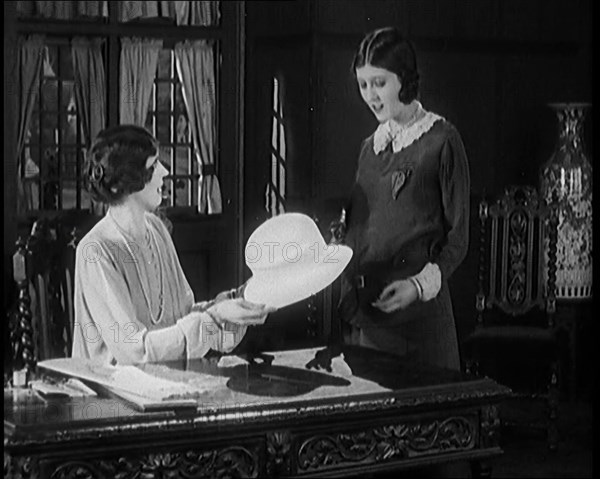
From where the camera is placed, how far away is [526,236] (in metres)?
3.33

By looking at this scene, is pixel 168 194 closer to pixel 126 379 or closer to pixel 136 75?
pixel 136 75

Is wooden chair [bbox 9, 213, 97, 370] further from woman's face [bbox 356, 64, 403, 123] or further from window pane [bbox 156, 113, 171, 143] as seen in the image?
woman's face [bbox 356, 64, 403, 123]

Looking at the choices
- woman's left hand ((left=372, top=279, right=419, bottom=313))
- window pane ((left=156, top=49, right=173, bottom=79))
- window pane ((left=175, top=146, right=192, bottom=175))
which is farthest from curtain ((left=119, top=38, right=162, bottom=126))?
woman's left hand ((left=372, top=279, right=419, bottom=313))

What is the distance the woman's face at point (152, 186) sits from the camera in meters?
2.87

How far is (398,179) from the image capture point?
10.3 feet

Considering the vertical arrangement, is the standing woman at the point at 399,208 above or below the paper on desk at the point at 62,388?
above

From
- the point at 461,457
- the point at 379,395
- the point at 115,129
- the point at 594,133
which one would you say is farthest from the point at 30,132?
the point at 594,133

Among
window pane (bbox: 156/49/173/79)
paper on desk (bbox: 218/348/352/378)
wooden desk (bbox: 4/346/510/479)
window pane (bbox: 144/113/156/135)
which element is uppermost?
window pane (bbox: 156/49/173/79)

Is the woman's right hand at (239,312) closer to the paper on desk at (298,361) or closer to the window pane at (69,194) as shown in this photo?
the paper on desk at (298,361)

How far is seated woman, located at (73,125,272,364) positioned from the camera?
9.30ft

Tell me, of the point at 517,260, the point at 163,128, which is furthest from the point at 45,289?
the point at 517,260

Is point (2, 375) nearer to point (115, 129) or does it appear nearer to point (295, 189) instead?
point (115, 129)

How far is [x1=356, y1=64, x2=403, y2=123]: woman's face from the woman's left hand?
0.35m

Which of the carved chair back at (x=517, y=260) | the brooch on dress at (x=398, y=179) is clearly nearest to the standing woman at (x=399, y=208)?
the brooch on dress at (x=398, y=179)
